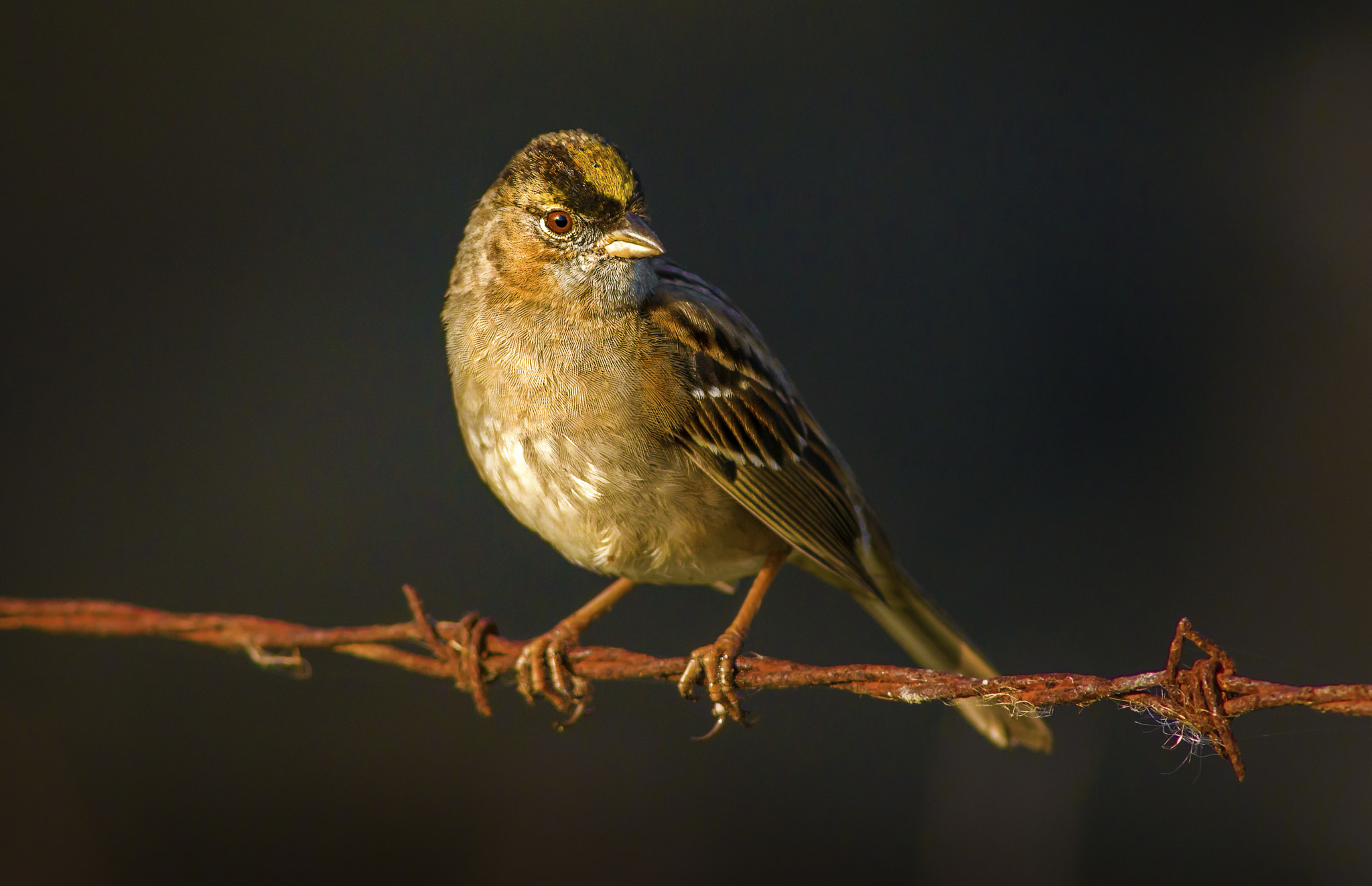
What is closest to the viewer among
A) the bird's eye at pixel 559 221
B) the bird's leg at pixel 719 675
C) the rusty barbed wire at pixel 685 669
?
the rusty barbed wire at pixel 685 669

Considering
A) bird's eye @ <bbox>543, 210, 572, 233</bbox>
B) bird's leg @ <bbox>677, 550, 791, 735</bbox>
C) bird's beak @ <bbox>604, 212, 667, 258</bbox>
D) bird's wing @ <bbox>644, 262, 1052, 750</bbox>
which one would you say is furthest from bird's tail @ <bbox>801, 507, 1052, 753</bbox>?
bird's eye @ <bbox>543, 210, 572, 233</bbox>

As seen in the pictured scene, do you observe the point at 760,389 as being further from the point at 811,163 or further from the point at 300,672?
the point at 811,163

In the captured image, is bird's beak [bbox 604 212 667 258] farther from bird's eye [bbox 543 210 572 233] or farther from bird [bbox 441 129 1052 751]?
bird's eye [bbox 543 210 572 233]

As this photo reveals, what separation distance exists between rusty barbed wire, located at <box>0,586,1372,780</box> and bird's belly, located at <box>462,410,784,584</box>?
31 centimetres

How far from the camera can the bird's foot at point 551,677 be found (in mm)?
3053

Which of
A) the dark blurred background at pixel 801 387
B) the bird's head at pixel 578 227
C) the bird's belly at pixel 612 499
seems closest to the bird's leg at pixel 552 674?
the bird's belly at pixel 612 499

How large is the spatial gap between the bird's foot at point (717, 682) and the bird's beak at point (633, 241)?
1.08m

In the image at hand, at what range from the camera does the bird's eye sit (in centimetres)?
309

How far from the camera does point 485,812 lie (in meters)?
5.04

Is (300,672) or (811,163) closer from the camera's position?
(300,672)

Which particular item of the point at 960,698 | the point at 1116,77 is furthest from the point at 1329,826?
the point at 1116,77

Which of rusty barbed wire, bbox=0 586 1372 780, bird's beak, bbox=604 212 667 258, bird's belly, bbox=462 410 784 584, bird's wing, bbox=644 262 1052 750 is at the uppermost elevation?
bird's beak, bbox=604 212 667 258

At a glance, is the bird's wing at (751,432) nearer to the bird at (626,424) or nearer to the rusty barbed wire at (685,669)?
the bird at (626,424)

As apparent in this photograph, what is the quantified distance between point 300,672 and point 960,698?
169cm
